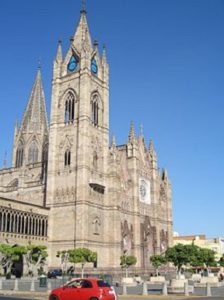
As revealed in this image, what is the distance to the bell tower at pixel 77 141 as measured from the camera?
2366 inches

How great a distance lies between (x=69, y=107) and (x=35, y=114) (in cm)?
1755

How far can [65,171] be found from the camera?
63312 mm

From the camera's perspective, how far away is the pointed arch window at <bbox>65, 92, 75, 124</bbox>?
219 ft

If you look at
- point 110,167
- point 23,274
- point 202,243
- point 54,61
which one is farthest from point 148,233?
point 202,243

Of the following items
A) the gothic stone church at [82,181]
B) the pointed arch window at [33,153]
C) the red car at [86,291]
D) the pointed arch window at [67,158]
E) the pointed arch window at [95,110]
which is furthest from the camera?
the pointed arch window at [33,153]

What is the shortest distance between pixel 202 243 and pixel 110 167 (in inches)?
2782

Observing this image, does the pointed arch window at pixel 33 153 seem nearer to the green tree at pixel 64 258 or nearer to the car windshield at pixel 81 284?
the green tree at pixel 64 258

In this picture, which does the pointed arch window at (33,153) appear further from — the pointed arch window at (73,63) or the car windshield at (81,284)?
the car windshield at (81,284)

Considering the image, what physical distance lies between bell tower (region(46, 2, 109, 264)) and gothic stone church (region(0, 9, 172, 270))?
0.15 meters

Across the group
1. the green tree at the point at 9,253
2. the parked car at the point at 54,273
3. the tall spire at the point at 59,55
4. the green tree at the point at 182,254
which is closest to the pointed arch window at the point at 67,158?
the parked car at the point at 54,273

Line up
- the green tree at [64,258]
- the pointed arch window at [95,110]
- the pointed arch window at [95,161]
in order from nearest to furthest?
1. the green tree at [64,258]
2. the pointed arch window at [95,161]
3. the pointed arch window at [95,110]

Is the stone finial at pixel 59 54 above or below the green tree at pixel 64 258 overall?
above

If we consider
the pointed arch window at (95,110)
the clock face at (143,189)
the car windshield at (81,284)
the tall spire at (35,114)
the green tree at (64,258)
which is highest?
the tall spire at (35,114)

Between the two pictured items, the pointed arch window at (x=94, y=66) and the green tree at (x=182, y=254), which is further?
the pointed arch window at (x=94, y=66)
